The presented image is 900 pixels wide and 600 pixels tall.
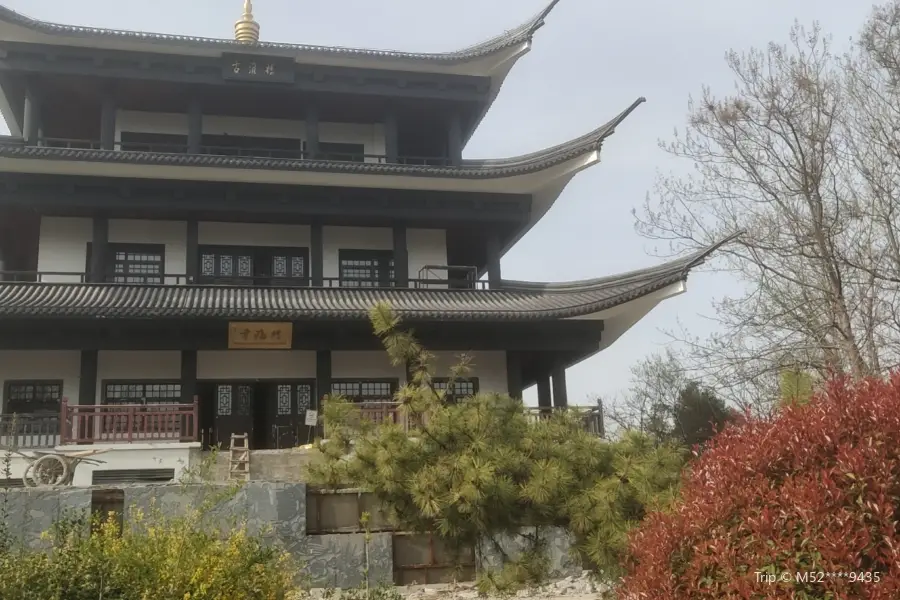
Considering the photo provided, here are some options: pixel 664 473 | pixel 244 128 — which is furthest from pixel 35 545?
pixel 244 128

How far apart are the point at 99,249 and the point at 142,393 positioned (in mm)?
3055

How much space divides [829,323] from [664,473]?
933 cm

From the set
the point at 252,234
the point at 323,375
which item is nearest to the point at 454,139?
the point at 252,234

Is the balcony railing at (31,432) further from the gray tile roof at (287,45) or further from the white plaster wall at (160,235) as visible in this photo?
the gray tile roof at (287,45)

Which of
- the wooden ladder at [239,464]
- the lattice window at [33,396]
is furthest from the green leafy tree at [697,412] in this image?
the lattice window at [33,396]

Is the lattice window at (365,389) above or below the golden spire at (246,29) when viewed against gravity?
below

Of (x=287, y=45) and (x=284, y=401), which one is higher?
(x=287, y=45)

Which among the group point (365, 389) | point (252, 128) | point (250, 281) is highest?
point (252, 128)

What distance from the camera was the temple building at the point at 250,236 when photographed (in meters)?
15.2

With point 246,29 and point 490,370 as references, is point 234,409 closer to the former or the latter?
point 490,370

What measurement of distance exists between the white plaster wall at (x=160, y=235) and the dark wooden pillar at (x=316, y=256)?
264 cm

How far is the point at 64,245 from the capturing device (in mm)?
16891

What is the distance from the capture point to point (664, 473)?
7.50 m

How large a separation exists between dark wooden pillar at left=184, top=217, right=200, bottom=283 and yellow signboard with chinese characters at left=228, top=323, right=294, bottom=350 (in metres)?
2.01
